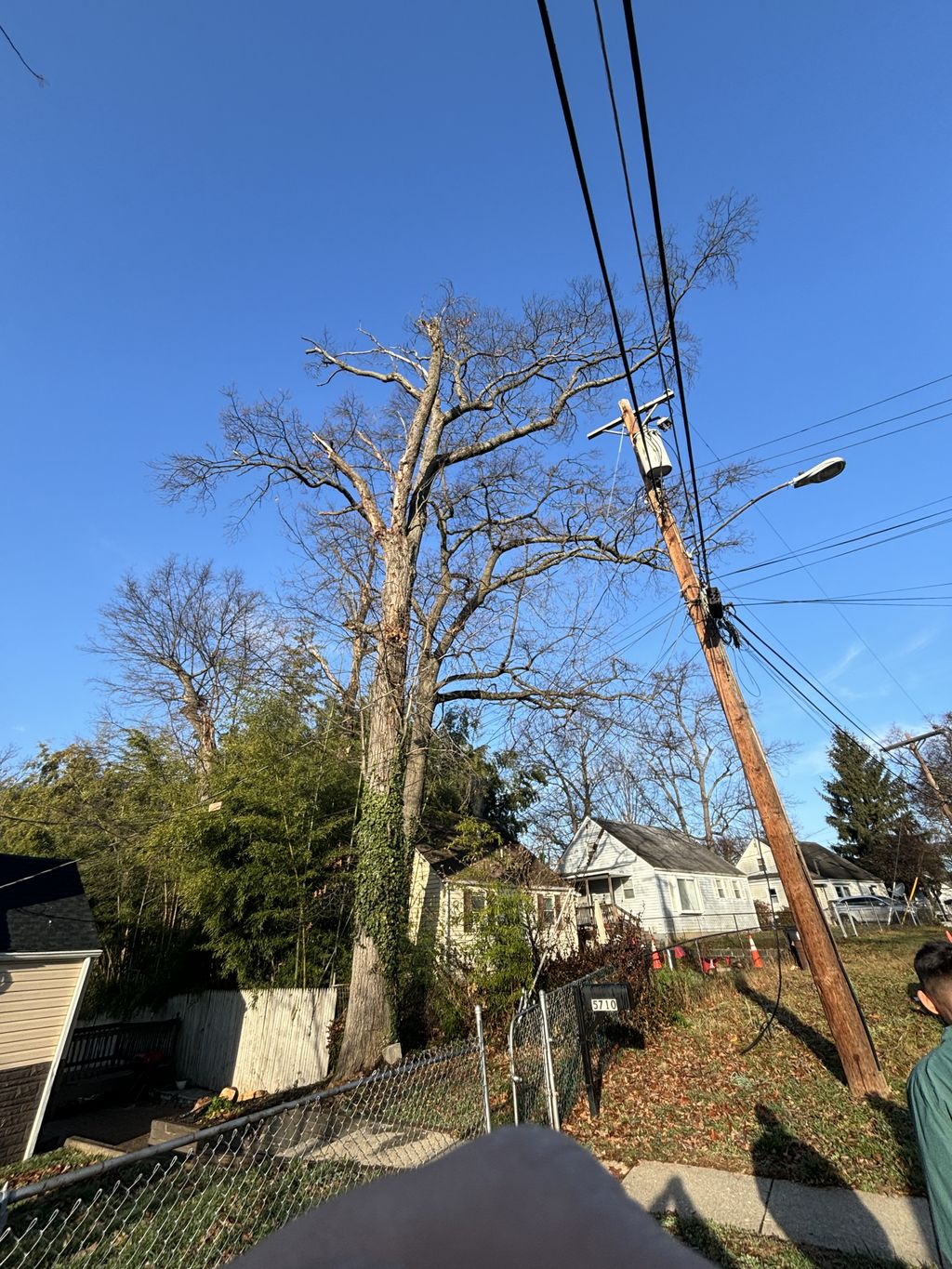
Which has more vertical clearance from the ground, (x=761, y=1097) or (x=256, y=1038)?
(x=256, y=1038)

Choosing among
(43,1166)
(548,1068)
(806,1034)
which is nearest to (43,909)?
(43,1166)

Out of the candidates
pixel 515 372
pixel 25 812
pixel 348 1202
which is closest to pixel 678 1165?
pixel 348 1202

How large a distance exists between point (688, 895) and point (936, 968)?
27.6 m

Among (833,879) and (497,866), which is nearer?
(497,866)

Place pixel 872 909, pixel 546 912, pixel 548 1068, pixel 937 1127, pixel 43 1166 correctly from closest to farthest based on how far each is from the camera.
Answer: pixel 937 1127 < pixel 548 1068 < pixel 43 1166 < pixel 546 912 < pixel 872 909

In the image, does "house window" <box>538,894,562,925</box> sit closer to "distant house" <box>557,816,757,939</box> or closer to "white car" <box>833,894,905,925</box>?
"distant house" <box>557,816,757,939</box>

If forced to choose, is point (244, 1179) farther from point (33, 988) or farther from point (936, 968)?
point (33, 988)

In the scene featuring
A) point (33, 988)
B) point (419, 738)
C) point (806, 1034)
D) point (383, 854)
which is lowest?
point (806, 1034)

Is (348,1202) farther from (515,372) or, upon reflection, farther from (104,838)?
(104,838)

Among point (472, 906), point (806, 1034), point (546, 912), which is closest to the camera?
point (806, 1034)

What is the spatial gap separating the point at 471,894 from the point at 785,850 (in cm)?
620

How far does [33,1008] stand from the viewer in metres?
9.34

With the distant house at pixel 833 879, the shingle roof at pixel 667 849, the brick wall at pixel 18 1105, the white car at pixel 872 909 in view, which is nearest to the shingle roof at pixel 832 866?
the distant house at pixel 833 879

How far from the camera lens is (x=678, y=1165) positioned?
17.3 feet
